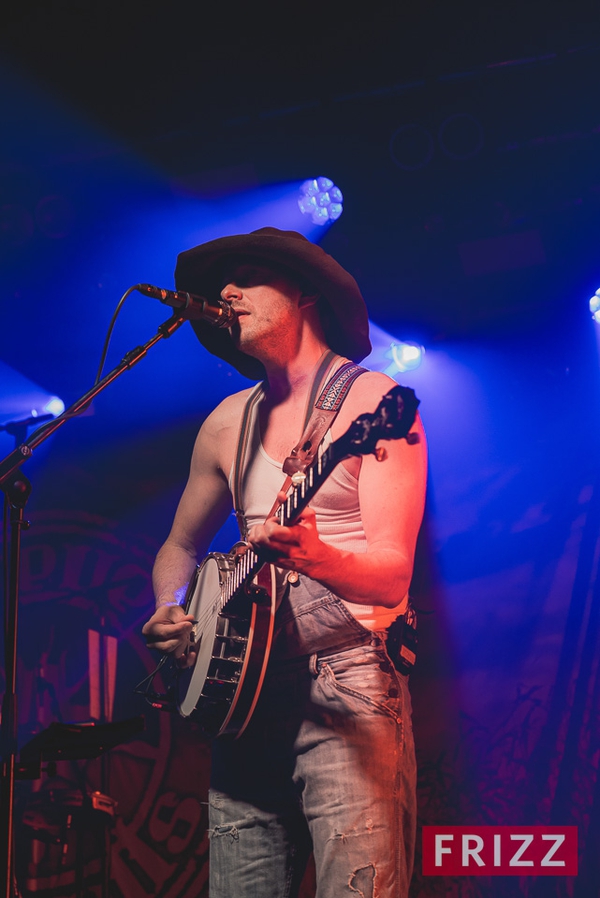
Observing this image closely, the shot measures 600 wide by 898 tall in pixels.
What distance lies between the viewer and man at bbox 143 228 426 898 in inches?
82.3

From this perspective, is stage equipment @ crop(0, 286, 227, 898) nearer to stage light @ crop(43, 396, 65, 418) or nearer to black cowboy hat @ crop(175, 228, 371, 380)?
black cowboy hat @ crop(175, 228, 371, 380)

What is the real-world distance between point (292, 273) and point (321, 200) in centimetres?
157

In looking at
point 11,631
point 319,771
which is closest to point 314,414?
point 319,771

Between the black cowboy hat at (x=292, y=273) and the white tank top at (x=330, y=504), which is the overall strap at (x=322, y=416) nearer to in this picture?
the white tank top at (x=330, y=504)

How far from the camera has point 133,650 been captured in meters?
4.46

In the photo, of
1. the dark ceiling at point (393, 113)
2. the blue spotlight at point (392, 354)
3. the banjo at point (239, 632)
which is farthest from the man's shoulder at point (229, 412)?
the dark ceiling at point (393, 113)

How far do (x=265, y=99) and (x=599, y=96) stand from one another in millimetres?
1858

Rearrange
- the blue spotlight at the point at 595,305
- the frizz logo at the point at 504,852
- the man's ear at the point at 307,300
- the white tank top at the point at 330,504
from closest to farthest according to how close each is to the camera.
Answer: the white tank top at the point at 330,504
the man's ear at the point at 307,300
the frizz logo at the point at 504,852
the blue spotlight at the point at 595,305

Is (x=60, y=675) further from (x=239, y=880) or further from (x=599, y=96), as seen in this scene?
(x=599, y=96)

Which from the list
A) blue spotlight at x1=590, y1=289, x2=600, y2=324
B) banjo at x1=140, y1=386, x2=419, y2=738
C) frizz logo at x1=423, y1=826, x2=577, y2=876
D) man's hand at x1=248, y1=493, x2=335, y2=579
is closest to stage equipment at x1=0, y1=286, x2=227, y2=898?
banjo at x1=140, y1=386, x2=419, y2=738

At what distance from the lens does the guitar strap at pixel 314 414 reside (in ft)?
8.16

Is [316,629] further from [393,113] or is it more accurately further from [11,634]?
[393,113]

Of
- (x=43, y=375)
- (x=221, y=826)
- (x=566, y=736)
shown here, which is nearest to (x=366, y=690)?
(x=221, y=826)

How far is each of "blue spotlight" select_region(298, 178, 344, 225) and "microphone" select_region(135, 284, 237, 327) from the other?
1.81 meters
